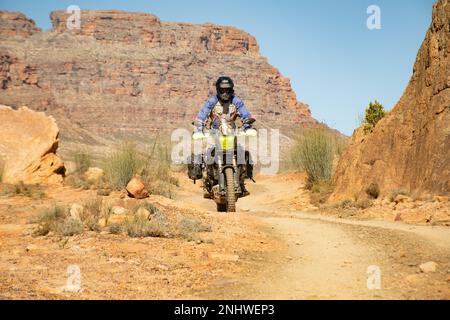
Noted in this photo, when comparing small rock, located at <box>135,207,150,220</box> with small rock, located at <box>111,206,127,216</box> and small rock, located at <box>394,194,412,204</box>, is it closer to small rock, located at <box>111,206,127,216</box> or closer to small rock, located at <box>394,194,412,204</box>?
small rock, located at <box>111,206,127,216</box>

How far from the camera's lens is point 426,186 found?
11.3 m

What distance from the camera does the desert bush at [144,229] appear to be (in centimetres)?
749

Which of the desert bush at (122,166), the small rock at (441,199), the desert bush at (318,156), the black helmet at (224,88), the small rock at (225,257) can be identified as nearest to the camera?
the small rock at (225,257)

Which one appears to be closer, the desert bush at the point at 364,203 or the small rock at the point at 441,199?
the small rock at the point at 441,199

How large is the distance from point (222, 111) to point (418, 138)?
5.36 m

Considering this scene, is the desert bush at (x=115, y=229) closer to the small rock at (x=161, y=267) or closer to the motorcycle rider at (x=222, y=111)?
the small rock at (x=161, y=267)

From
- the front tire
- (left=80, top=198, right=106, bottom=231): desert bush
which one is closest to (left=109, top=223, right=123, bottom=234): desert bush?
(left=80, top=198, right=106, bottom=231): desert bush

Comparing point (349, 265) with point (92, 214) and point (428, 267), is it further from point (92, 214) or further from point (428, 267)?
point (92, 214)

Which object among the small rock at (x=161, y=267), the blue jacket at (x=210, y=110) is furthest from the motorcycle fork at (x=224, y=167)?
the small rock at (x=161, y=267)

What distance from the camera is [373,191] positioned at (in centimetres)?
1312

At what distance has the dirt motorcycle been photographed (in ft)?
32.3

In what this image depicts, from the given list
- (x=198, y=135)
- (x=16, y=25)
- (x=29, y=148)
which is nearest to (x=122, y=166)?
(x=29, y=148)

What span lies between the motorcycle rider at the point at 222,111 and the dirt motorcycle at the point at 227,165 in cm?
9
